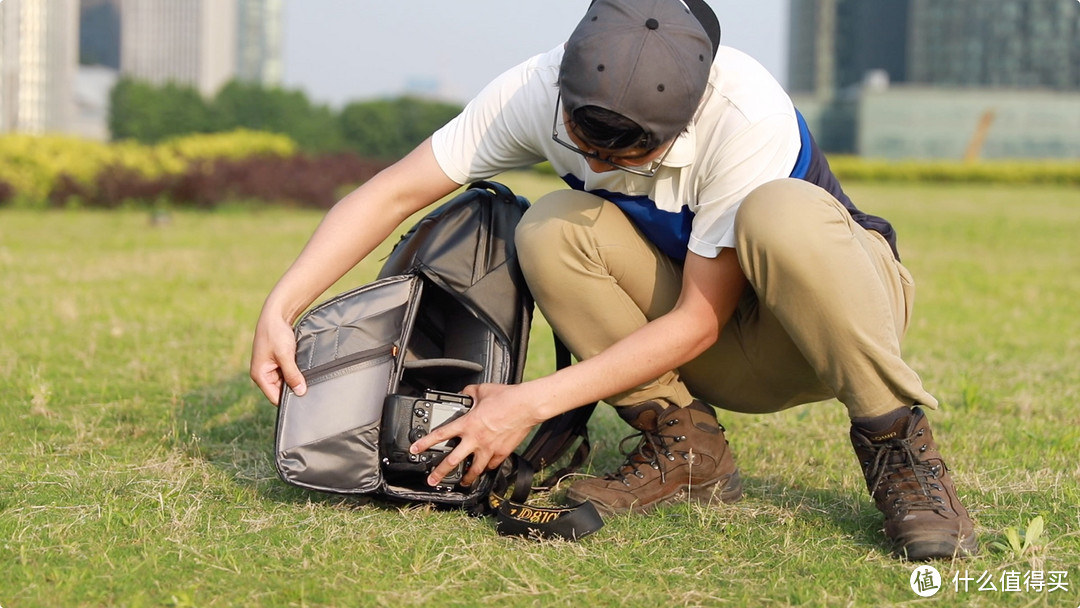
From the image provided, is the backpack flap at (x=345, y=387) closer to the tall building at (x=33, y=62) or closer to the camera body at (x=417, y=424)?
the camera body at (x=417, y=424)

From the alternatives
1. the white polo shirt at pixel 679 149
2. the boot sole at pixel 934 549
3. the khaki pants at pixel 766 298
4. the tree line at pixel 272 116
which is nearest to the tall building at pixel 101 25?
the tree line at pixel 272 116

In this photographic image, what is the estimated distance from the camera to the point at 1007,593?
192 cm

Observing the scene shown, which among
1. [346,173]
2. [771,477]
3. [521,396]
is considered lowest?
[346,173]

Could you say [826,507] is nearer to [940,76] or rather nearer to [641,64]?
[641,64]

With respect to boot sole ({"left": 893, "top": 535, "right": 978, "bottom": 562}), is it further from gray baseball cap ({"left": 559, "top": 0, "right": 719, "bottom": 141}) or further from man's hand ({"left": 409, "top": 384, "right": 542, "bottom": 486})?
gray baseball cap ({"left": 559, "top": 0, "right": 719, "bottom": 141})

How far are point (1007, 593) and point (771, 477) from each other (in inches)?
32.7

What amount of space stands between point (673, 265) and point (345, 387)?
0.78m

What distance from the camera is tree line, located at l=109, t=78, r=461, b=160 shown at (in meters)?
45.2

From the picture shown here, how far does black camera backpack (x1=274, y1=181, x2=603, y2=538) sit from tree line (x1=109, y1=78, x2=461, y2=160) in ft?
139

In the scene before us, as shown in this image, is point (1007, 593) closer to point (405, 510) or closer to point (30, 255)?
point (405, 510)

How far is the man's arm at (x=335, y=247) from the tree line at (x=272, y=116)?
42.6 metres

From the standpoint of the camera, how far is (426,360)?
7.98ft

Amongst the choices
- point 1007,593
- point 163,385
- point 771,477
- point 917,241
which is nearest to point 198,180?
point 917,241

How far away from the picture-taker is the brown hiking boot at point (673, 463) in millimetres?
2418
